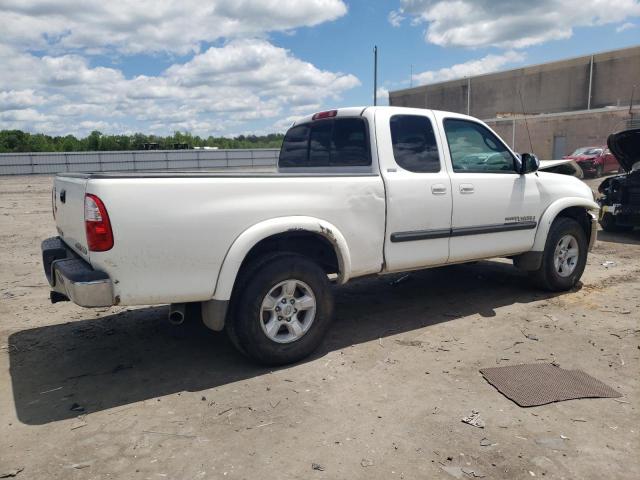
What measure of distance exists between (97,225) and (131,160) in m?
37.3

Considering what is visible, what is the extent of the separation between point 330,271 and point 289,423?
5.25 ft

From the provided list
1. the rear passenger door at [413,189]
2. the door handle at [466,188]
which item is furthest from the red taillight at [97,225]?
the door handle at [466,188]

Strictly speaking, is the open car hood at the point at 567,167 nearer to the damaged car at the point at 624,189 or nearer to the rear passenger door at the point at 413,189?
the rear passenger door at the point at 413,189

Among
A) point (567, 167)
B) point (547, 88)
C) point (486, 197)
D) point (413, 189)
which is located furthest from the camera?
point (547, 88)

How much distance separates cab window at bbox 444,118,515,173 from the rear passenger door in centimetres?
23

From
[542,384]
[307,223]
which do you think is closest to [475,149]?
[307,223]

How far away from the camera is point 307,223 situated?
3.92 meters

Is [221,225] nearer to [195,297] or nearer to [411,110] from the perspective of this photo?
[195,297]

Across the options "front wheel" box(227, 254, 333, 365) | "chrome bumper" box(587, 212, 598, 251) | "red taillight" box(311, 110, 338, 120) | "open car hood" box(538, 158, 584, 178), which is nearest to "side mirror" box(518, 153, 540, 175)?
"open car hood" box(538, 158, 584, 178)

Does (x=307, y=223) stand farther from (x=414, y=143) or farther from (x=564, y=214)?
(x=564, y=214)

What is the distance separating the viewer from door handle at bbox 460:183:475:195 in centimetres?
489

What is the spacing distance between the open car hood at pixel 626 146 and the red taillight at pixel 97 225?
29.9 ft

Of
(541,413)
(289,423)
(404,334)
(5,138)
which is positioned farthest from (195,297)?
(5,138)

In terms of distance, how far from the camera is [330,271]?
453 cm
